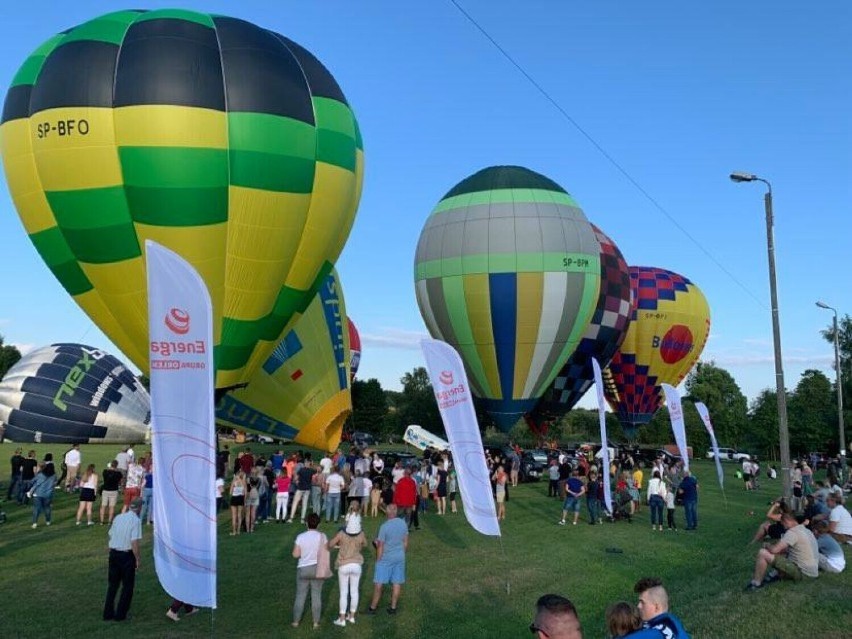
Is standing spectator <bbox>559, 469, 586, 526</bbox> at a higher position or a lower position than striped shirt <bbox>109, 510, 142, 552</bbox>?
lower

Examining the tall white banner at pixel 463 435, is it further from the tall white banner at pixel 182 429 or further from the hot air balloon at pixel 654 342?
the hot air balloon at pixel 654 342

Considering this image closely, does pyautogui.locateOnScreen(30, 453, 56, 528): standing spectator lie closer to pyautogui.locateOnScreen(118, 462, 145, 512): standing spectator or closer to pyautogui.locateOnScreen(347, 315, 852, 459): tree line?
pyautogui.locateOnScreen(118, 462, 145, 512): standing spectator

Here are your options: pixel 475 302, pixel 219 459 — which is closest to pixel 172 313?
pixel 219 459

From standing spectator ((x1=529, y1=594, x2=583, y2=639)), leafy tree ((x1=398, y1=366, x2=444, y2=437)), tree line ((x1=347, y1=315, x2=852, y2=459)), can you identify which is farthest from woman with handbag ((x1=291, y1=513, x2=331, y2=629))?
leafy tree ((x1=398, y1=366, x2=444, y2=437))

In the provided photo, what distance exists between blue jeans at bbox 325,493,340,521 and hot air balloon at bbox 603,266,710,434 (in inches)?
988

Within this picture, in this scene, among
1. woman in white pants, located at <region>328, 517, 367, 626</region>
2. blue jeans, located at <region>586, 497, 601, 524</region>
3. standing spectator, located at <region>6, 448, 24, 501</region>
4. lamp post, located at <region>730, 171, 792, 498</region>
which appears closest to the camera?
woman in white pants, located at <region>328, 517, 367, 626</region>

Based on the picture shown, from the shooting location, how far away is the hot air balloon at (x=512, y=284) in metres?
27.5

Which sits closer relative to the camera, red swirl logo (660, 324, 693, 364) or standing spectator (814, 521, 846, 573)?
standing spectator (814, 521, 846, 573)

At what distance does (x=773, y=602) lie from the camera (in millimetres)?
8266

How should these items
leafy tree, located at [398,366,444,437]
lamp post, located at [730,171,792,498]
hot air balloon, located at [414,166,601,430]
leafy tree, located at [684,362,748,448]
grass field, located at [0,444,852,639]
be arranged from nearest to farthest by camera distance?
1. grass field, located at [0,444,852,639]
2. lamp post, located at [730,171,792,498]
3. hot air balloon, located at [414,166,601,430]
4. leafy tree, located at [684,362,748,448]
5. leafy tree, located at [398,366,444,437]

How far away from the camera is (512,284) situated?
27375 millimetres

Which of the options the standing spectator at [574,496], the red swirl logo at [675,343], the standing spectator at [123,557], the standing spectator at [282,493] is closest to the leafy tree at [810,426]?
the red swirl logo at [675,343]

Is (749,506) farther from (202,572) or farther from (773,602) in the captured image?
(202,572)

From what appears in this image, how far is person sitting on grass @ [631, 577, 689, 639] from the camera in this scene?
139 inches
